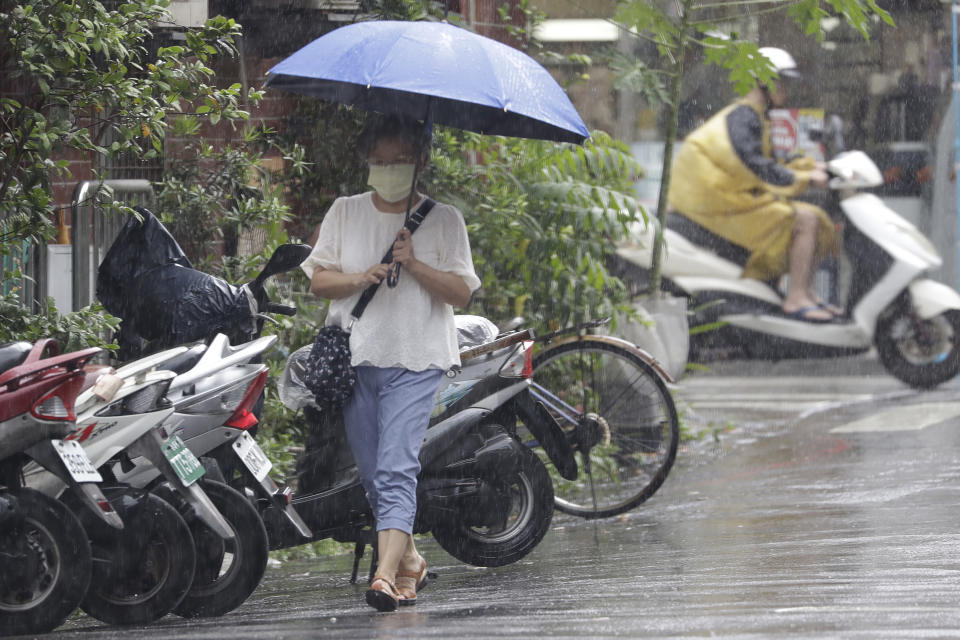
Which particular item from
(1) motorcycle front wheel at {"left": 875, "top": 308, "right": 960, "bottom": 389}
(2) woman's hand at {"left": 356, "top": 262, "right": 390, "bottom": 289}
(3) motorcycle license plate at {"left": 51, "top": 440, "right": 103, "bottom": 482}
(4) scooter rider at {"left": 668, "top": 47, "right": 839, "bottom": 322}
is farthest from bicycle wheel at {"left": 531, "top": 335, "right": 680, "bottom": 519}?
(4) scooter rider at {"left": 668, "top": 47, "right": 839, "bottom": 322}

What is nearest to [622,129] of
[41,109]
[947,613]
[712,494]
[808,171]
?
[808,171]

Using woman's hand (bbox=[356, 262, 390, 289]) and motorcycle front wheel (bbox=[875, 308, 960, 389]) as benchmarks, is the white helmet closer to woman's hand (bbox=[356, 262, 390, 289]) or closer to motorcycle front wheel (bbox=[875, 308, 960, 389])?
motorcycle front wheel (bbox=[875, 308, 960, 389])

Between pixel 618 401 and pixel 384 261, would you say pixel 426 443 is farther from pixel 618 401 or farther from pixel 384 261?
pixel 618 401

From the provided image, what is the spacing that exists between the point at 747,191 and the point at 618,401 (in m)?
6.75

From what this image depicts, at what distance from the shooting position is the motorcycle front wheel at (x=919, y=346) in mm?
12922

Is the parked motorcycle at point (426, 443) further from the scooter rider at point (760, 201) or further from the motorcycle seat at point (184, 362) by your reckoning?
the scooter rider at point (760, 201)

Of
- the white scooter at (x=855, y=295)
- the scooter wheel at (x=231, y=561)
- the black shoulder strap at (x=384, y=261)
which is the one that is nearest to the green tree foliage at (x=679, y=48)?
the white scooter at (x=855, y=295)

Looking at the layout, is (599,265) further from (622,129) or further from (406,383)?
(622,129)

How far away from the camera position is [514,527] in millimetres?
6434

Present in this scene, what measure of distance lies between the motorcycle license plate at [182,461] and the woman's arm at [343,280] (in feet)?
2.48

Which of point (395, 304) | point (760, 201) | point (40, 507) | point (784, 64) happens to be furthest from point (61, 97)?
point (760, 201)

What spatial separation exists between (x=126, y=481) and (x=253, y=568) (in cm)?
55

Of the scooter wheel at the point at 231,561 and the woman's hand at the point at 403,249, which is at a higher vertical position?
the woman's hand at the point at 403,249

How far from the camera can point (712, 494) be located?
8664 millimetres
